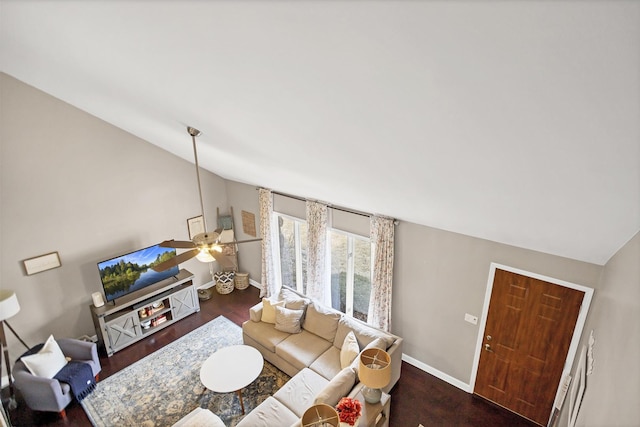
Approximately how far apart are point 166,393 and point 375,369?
3.43m

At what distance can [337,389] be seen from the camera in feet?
12.6

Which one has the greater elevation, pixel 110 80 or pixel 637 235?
pixel 110 80

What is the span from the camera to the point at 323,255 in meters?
6.09

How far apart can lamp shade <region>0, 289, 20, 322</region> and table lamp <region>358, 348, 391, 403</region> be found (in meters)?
4.94

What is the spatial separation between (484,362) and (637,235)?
317 cm

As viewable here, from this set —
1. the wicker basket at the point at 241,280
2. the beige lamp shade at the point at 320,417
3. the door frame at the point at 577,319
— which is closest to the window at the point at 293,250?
the wicker basket at the point at 241,280

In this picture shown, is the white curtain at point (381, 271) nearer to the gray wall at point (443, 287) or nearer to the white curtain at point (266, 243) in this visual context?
the gray wall at point (443, 287)

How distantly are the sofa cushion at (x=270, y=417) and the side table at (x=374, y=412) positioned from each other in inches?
32.7

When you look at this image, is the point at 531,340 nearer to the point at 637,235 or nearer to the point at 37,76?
the point at 637,235

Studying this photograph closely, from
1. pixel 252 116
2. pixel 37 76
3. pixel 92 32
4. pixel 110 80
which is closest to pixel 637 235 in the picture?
pixel 252 116

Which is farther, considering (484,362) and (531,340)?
Result: (484,362)

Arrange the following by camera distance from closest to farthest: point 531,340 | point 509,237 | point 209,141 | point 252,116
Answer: point 252,116
point 509,237
point 209,141
point 531,340

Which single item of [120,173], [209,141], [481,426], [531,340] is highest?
[209,141]

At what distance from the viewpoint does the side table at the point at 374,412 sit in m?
3.68
